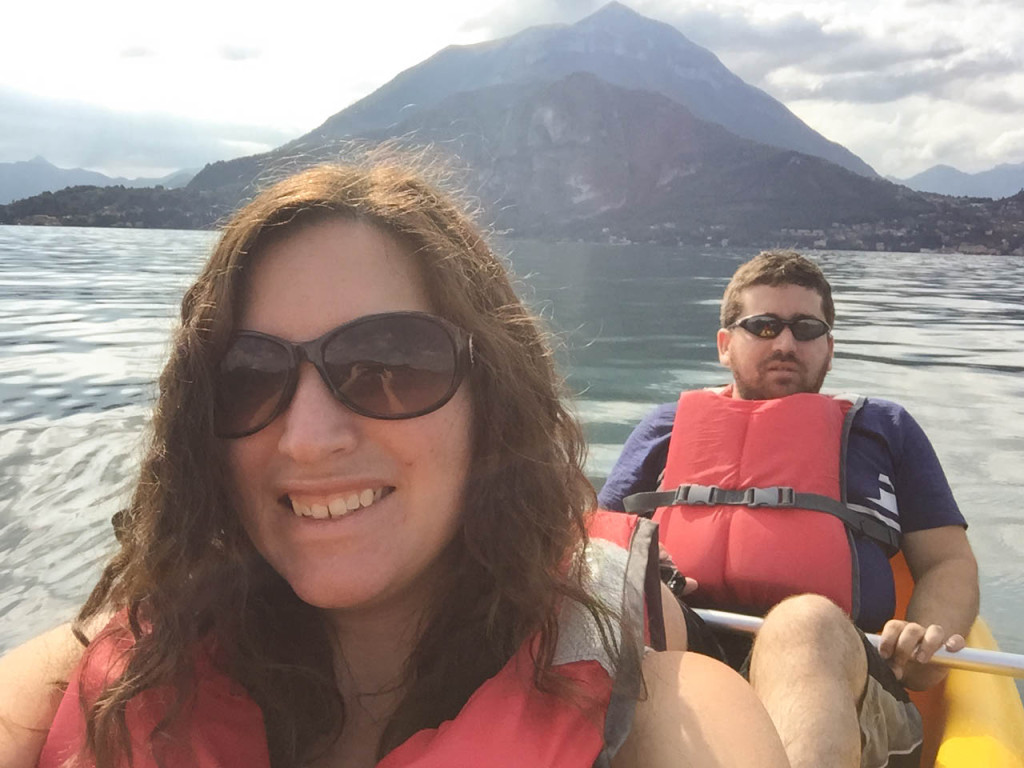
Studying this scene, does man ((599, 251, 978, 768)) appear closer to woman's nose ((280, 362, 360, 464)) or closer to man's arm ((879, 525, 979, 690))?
man's arm ((879, 525, 979, 690))

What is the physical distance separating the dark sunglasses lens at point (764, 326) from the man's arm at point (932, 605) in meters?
0.79

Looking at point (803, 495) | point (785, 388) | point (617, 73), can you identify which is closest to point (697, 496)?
point (803, 495)

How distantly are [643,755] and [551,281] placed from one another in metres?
20.1

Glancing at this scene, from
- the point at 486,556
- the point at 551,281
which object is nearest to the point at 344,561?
the point at 486,556

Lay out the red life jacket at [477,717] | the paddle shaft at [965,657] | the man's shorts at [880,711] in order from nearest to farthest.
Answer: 1. the red life jacket at [477,717]
2. the man's shorts at [880,711]
3. the paddle shaft at [965,657]

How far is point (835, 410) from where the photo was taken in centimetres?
280

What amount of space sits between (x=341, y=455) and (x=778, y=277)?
2.28m

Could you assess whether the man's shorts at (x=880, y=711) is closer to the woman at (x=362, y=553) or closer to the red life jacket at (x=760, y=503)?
the red life jacket at (x=760, y=503)

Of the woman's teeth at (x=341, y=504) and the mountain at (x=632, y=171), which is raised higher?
the mountain at (x=632, y=171)

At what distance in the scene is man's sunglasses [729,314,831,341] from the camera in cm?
298

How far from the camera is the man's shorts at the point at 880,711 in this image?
1.88 metres

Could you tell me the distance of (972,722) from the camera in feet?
6.89

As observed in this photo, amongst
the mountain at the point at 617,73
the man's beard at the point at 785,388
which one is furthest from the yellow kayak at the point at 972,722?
the mountain at the point at 617,73

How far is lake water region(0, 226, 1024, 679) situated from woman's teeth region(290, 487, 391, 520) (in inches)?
16.3
